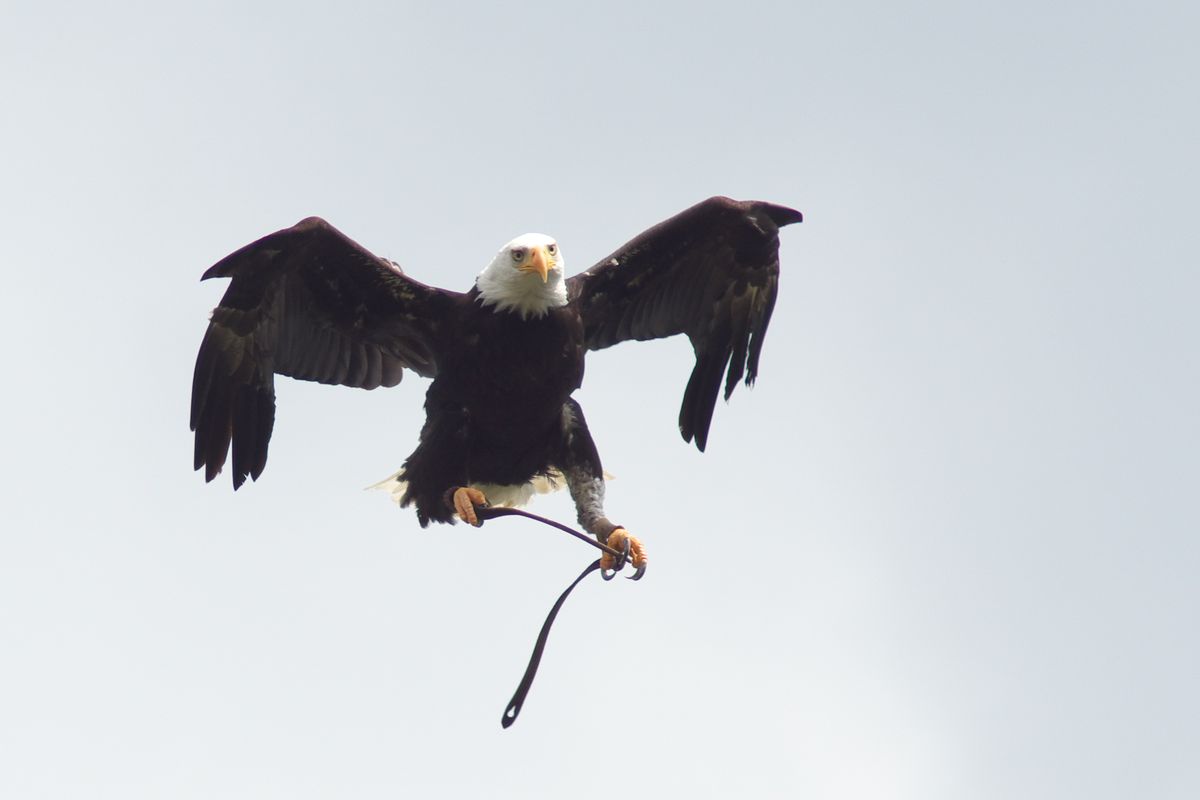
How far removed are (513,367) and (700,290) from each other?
156 centimetres

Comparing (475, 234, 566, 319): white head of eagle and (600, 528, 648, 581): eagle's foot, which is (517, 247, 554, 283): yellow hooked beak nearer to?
(475, 234, 566, 319): white head of eagle

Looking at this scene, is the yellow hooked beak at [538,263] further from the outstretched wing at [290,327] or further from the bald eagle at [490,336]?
the outstretched wing at [290,327]

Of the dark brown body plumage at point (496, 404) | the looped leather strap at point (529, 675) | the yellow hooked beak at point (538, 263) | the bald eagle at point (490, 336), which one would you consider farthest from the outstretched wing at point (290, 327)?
the looped leather strap at point (529, 675)

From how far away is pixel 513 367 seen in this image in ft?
29.1

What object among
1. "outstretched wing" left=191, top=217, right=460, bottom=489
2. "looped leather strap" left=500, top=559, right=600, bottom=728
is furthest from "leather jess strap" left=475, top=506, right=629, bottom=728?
"outstretched wing" left=191, top=217, right=460, bottom=489

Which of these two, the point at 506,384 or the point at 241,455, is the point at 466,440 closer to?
the point at 506,384

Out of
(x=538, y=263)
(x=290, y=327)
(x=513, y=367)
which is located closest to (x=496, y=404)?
(x=513, y=367)

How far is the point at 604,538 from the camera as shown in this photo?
9.02 meters


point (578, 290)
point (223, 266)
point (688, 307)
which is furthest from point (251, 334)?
point (688, 307)

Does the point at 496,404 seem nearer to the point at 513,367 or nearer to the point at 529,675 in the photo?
the point at 513,367

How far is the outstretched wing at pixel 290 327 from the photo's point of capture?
29.8 feet

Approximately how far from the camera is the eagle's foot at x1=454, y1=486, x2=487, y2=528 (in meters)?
8.91

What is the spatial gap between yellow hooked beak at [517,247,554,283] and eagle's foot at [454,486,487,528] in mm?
1165

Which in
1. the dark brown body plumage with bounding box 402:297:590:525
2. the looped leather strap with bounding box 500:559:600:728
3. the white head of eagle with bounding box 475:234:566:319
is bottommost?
the looped leather strap with bounding box 500:559:600:728
